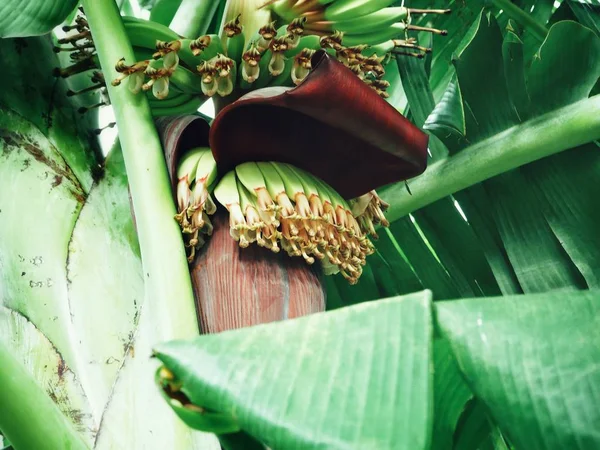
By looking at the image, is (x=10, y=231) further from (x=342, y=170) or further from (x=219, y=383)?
(x=219, y=383)

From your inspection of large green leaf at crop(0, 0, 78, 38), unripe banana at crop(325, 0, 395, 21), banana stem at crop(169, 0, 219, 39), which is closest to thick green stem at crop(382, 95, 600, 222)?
unripe banana at crop(325, 0, 395, 21)

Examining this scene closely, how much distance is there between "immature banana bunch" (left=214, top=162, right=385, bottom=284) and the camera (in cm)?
68

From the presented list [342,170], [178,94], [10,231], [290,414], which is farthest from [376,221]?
[290,414]

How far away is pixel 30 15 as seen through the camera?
806 millimetres

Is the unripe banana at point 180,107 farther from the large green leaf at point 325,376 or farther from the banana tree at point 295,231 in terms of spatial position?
the large green leaf at point 325,376

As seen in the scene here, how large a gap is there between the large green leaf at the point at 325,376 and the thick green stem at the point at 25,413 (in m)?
0.24

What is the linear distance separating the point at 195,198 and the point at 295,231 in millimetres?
110

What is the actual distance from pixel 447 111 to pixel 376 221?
18 centimetres

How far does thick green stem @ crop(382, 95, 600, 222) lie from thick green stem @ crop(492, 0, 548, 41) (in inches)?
8.7

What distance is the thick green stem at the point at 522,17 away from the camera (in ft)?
3.34

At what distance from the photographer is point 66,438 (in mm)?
549

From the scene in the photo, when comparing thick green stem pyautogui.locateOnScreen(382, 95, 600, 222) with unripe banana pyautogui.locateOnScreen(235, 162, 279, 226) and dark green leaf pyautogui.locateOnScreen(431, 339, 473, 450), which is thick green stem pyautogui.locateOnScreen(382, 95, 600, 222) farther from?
dark green leaf pyautogui.locateOnScreen(431, 339, 473, 450)

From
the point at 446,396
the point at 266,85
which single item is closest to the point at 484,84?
the point at 266,85

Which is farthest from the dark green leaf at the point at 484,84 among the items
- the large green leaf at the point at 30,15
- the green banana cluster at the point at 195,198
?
the large green leaf at the point at 30,15
